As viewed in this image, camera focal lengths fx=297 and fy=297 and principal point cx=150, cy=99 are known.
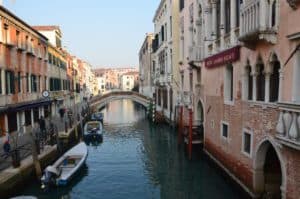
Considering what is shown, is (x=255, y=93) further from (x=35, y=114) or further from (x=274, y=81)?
(x=35, y=114)

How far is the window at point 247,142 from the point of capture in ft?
30.6

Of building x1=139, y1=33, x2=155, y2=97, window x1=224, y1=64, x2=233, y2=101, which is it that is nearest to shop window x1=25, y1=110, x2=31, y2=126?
window x1=224, y1=64, x2=233, y2=101

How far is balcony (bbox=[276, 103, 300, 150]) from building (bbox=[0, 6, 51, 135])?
38.7 ft

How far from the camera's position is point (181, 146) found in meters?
17.9

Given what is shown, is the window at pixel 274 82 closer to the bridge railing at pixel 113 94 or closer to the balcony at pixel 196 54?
the balcony at pixel 196 54

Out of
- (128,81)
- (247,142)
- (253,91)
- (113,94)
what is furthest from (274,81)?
(128,81)

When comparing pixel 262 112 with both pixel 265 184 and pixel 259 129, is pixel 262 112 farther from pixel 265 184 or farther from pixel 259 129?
pixel 265 184

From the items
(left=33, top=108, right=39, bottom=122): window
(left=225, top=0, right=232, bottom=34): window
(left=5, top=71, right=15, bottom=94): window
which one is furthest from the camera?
(left=33, top=108, right=39, bottom=122): window

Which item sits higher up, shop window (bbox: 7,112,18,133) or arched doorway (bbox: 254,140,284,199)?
shop window (bbox: 7,112,18,133)

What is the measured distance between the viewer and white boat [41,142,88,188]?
10.6 meters

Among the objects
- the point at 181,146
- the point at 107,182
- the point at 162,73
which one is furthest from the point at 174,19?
the point at 107,182

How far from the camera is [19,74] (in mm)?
16625

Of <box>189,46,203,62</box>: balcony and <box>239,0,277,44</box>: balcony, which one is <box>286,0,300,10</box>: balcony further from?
<box>189,46,203,62</box>: balcony

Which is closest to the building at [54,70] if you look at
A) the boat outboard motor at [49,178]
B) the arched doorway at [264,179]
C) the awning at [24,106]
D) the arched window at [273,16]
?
the awning at [24,106]
